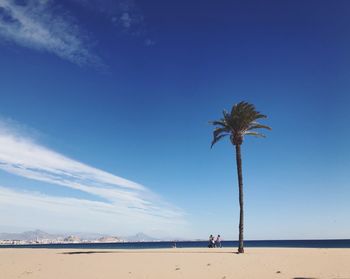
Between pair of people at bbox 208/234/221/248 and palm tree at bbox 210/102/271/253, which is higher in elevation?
A: palm tree at bbox 210/102/271/253

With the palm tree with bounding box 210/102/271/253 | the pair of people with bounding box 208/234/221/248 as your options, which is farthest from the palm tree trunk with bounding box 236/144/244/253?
the pair of people with bounding box 208/234/221/248

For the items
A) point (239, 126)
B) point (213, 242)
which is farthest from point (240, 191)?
point (213, 242)

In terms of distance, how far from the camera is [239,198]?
32.2 metres

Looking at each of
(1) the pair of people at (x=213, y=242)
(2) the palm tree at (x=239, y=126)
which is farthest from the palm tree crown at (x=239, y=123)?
(1) the pair of people at (x=213, y=242)

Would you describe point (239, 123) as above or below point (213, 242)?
above

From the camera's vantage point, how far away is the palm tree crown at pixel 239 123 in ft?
108

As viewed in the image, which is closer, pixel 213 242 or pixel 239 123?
pixel 239 123

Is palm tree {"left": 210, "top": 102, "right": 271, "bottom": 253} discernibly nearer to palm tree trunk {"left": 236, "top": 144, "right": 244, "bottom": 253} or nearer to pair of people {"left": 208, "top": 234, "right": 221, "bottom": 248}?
palm tree trunk {"left": 236, "top": 144, "right": 244, "bottom": 253}

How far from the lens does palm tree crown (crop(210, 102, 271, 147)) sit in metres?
33.0

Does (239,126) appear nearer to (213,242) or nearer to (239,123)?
(239,123)

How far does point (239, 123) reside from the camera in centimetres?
3328

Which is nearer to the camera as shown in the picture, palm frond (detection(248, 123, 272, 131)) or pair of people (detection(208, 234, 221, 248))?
palm frond (detection(248, 123, 272, 131))
